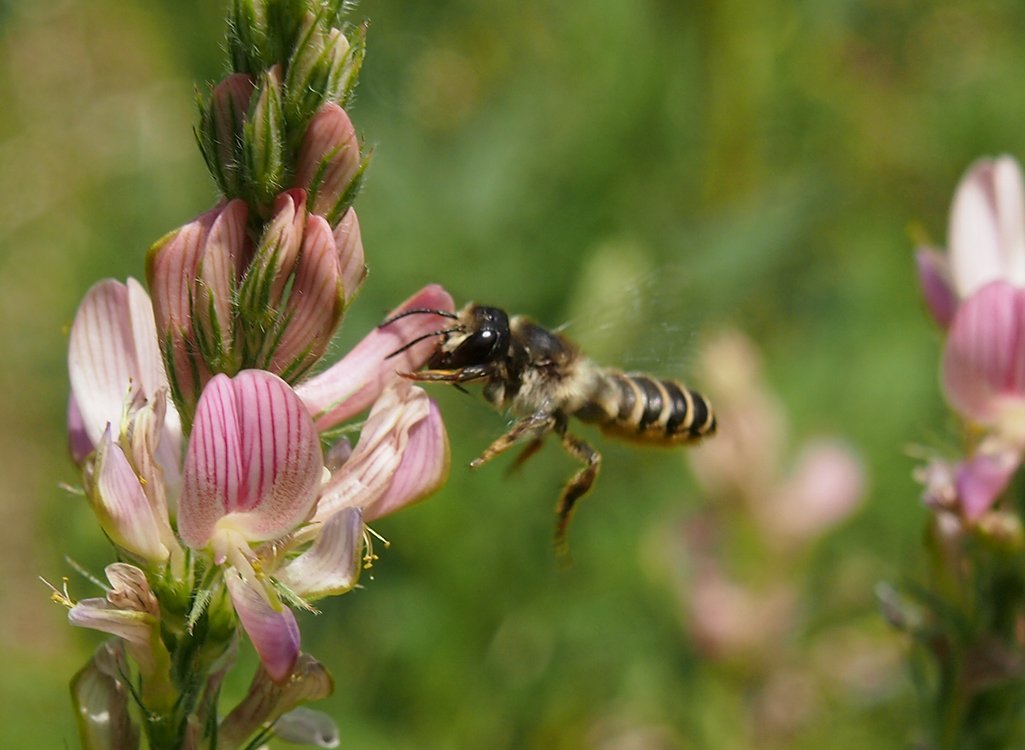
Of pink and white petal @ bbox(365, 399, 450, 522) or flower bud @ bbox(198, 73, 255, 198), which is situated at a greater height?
flower bud @ bbox(198, 73, 255, 198)

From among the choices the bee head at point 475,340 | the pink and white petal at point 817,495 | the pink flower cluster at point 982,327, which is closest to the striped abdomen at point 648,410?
the bee head at point 475,340

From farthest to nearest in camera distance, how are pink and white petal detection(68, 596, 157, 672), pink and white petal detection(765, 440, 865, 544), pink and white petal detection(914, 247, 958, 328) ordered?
1. pink and white petal detection(765, 440, 865, 544)
2. pink and white petal detection(914, 247, 958, 328)
3. pink and white petal detection(68, 596, 157, 672)

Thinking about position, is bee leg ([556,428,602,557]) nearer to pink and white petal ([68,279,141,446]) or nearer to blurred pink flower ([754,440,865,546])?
pink and white petal ([68,279,141,446])

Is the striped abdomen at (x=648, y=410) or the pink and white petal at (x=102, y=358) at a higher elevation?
the pink and white petal at (x=102, y=358)

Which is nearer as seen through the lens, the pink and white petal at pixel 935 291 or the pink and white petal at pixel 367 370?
the pink and white petal at pixel 367 370

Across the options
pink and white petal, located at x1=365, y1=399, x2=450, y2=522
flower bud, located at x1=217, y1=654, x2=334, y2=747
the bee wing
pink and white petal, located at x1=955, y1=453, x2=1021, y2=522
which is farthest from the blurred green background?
flower bud, located at x1=217, y1=654, x2=334, y2=747

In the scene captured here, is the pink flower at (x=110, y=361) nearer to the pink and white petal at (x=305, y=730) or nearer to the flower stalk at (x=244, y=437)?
the flower stalk at (x=244, y=437)

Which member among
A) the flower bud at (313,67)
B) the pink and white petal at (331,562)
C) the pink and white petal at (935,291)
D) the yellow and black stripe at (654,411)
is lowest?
the yellow and black stripe at (654,411)

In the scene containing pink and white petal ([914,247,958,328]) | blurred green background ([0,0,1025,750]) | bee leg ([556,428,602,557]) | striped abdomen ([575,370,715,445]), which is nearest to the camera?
bee leg ([556,428,602,557])
